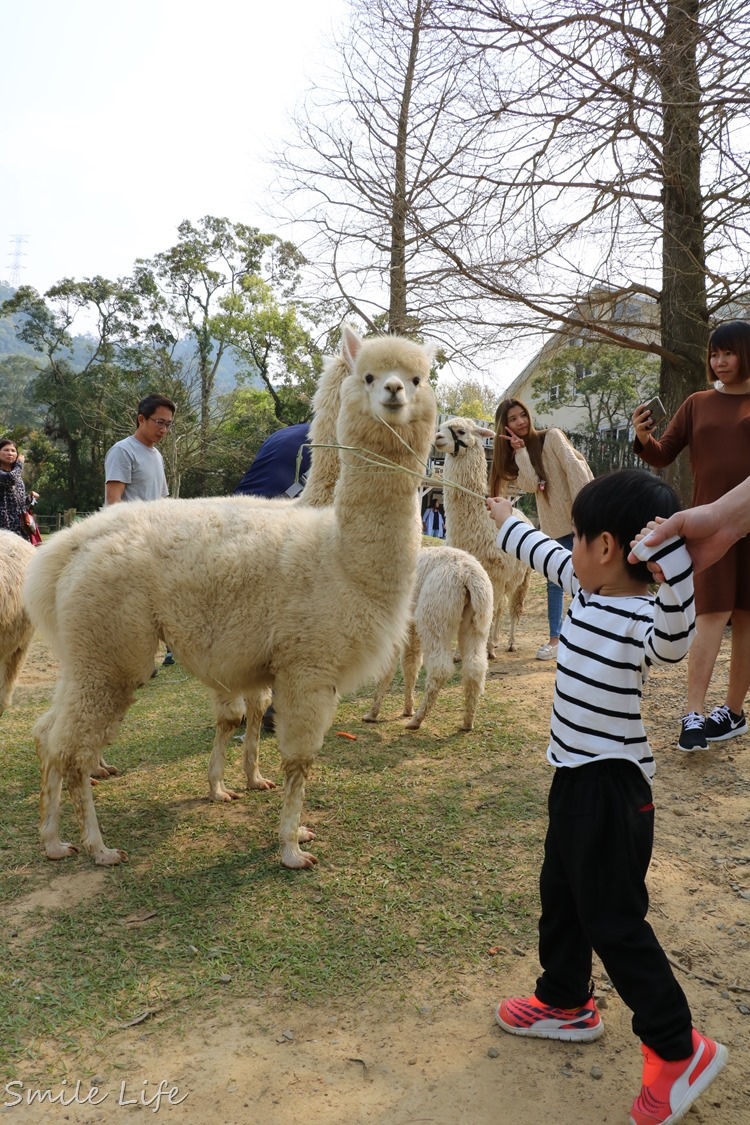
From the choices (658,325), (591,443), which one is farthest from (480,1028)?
(591,443)

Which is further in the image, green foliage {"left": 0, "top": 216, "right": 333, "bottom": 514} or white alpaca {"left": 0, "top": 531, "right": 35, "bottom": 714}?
green foliage {"left": 0, "top": 216, "right": 333, "bottom": 514}

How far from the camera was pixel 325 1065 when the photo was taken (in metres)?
1.99

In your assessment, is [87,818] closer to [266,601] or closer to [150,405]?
[266,601]

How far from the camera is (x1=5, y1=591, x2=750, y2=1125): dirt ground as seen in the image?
6.04ft

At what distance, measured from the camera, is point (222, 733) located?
3750 mm

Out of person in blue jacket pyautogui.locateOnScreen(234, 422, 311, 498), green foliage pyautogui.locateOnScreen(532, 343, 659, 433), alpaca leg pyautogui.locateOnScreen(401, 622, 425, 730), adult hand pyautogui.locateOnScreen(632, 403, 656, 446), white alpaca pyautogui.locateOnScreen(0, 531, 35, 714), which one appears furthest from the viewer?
green foliage pyautogui.locateOnScreen(532, 343, 659, 433)

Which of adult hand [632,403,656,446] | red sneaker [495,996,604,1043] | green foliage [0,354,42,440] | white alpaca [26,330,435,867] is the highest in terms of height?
green foliage [0,354,42,440]

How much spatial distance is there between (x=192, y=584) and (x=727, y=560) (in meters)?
2.73

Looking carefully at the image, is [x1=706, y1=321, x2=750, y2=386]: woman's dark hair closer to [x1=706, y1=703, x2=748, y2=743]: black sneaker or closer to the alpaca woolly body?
[x1=706, y1=703, x2=748, y2=743]: black sneaker

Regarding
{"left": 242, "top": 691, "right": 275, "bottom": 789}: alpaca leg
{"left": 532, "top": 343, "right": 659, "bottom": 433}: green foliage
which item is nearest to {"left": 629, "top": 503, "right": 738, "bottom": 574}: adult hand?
{"left": 242, "top": 691, "right": 275, "bottom": 789}: alpaca leg

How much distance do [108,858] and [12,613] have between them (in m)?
2.15

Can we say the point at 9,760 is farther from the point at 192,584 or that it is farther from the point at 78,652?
the point at 192,584

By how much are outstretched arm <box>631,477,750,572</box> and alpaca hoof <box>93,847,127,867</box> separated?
8.33 ft

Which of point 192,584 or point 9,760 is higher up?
point 192,584
